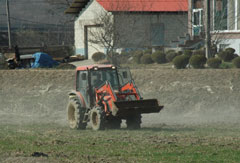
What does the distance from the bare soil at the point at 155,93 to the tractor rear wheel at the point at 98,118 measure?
556cm

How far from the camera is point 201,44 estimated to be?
129 feet

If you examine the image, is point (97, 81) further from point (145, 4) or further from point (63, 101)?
point (145, 4)

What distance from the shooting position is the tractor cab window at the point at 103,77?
18344 millimetres

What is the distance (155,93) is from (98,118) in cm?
1115

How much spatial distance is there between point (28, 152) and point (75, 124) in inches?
265

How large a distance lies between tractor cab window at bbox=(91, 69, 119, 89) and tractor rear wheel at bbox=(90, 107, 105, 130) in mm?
1169

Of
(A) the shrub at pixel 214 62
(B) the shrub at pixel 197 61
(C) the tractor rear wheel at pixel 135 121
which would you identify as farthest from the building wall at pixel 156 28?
(C) the tractor rear wheel at pixel 135 121

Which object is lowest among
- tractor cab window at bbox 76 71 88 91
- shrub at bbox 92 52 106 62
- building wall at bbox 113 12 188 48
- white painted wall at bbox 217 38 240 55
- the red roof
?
shrub at bbox 92 52 106 62

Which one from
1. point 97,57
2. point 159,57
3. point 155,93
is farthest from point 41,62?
point 155,93

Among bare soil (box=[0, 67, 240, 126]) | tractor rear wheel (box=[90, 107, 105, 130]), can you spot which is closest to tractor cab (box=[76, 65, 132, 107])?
tractor rear wheel (box=[90, 107, 105, 130])

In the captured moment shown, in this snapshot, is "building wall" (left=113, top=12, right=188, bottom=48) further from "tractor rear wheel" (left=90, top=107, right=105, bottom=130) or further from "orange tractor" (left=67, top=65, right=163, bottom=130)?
"tractor rear wheel" (left=90, top=107, right=105, bottom=130)

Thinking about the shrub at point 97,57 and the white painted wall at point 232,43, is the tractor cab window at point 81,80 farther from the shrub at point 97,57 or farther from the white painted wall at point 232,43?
the shrub at point 97,57

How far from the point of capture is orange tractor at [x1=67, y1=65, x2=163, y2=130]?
16953mm

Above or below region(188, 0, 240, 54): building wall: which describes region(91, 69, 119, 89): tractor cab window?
below
